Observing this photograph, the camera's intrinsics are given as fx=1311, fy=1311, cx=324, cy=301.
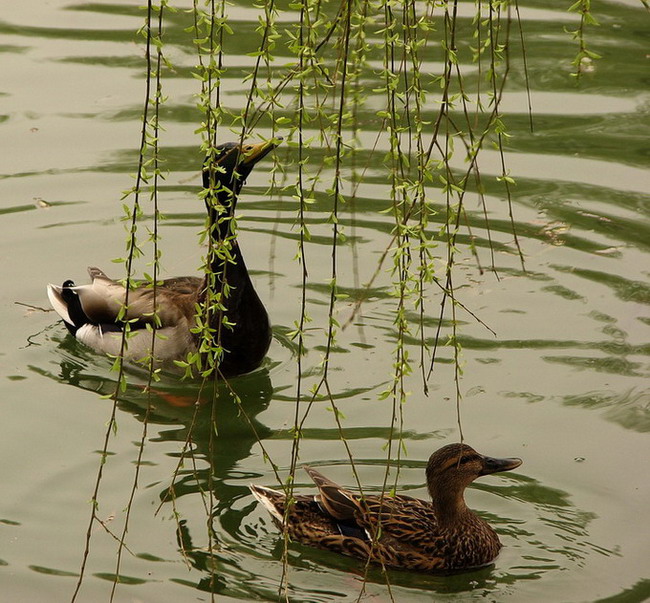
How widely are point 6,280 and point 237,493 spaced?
115 inches

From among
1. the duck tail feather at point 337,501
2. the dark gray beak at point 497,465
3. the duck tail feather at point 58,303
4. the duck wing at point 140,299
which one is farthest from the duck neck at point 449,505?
the duck tail feather at point 58,303

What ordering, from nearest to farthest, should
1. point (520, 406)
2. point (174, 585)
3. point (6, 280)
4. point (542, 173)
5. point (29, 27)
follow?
point (174, 585), point (520, 406), point (6, 280), point (542, 173), point (29, 27)

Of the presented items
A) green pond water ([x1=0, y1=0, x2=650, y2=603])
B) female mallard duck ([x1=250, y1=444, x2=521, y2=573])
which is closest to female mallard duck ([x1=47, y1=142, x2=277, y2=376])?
green pond water ([x1=0, y1=0, x2=650, y2=603])

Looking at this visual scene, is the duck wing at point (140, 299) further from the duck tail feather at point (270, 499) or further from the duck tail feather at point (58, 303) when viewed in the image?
the duck tail feather at point (270, 499)

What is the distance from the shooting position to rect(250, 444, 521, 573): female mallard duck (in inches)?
223

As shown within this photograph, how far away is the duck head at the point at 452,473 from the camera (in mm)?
5766

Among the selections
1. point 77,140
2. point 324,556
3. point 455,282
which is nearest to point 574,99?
point 455,282

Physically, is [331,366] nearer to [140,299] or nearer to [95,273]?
[140,299]

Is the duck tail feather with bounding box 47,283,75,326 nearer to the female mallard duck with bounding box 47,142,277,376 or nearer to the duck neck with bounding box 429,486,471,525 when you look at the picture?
the female mallard duck with bounding box 47,142,277,376

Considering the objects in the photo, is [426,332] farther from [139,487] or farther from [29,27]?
[29,27]

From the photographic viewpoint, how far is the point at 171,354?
25.1 feet

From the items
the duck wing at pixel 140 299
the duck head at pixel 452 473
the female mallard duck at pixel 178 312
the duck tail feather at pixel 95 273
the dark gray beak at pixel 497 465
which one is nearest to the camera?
the duck head at pixel 452 473

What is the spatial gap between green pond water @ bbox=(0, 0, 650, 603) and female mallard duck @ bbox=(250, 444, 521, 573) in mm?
95

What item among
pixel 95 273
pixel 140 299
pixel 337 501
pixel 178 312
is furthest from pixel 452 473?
pixel 95 273
